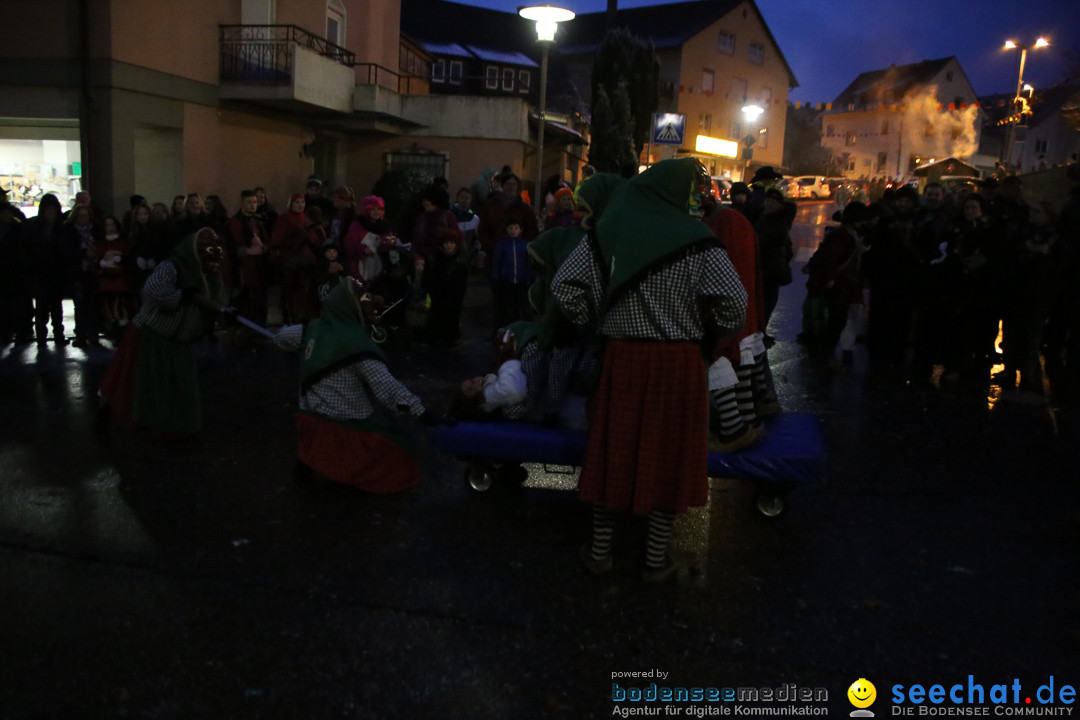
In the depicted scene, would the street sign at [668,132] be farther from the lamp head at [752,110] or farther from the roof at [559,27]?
the lamp head at [752,110]

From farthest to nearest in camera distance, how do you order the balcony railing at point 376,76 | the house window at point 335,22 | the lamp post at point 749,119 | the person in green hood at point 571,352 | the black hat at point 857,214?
the lamp post at point 749,119, the balcony railing at point 376,76, the house window at point 335,22, the black hat at point 857,214, the person in green hood at point 571,352

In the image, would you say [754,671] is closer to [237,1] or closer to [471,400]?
[471,400]

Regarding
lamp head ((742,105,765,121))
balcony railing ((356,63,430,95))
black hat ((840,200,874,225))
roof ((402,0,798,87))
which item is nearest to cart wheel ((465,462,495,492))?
black hat ((840,200,874,225))

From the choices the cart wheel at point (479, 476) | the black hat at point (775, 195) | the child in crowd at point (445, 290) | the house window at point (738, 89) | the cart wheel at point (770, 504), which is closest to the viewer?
the cart wheel at point (770, 504)

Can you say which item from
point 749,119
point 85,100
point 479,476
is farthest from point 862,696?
point 749,119

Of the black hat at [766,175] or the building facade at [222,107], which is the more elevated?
the building facade at [222,107]

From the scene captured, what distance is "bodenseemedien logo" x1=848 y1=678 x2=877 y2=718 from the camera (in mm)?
3480

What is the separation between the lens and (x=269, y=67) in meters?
17.3

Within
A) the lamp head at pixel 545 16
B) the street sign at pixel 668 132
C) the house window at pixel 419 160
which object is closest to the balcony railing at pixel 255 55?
the lamp head at pixel 545 16

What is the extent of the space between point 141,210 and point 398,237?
305 cm

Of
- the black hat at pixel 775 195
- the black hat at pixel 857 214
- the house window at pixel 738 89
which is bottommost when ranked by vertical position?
the black hat at pixel 857 214

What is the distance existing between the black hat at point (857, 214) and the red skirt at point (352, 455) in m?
6.83

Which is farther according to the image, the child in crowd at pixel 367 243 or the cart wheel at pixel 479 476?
the child in crowd at pixel 367 243

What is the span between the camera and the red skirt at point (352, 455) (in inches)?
218
